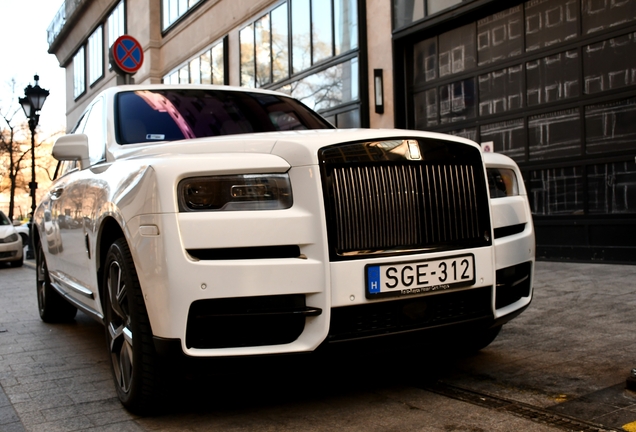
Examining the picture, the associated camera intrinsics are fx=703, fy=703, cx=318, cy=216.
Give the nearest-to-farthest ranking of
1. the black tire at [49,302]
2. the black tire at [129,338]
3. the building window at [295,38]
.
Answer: the black tire at [129,338], the black tire at [49,302], the building window at [295,38]

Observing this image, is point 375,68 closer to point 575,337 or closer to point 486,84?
point 486,84

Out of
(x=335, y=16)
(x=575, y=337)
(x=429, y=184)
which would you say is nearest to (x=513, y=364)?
(x=575, y=337)

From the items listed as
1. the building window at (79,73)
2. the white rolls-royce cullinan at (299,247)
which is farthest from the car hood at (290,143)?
the building window at (79,73)

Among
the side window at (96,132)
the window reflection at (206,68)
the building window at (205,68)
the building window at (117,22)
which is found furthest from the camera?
the building window at (117,22)

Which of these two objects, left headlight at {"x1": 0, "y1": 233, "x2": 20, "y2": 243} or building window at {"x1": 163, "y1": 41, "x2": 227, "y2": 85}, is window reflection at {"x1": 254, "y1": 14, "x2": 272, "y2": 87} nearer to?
building window at {"x1": 163, "y1": 41, "x2": 227, "y2": 85}

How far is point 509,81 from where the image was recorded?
406 inches

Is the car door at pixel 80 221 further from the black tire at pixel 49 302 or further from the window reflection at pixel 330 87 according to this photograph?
the window reflection at pixel 330 87

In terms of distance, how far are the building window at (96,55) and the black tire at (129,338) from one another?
31549 mm

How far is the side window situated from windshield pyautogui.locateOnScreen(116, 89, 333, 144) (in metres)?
0.18

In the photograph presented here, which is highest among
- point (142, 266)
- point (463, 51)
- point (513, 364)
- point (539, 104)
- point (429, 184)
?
point (463, 51)

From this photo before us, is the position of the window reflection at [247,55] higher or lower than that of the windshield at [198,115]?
higher

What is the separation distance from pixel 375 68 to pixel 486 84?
2712mm

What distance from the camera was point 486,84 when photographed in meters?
10.7

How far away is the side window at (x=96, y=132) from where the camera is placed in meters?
4.62
